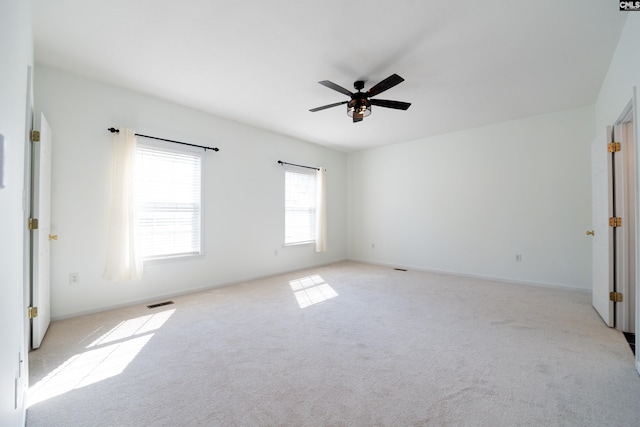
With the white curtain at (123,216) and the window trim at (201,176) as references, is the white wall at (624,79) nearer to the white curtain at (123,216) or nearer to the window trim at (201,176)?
the window trim at (201,176)

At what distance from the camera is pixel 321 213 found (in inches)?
244

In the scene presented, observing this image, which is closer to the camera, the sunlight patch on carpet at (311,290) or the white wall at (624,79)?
the white wall at (624,79)

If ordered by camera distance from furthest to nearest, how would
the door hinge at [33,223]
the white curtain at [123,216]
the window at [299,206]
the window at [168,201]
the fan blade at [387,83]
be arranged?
the window at [299,206] < the window at [168,201] < the white curtain at [123,216] < the fan blade at [387,83] < the door hinge at [33,223]

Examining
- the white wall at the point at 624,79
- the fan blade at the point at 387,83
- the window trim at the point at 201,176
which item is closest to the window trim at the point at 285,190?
the window trim at the point at 201,176

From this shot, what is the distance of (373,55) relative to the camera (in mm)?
2803

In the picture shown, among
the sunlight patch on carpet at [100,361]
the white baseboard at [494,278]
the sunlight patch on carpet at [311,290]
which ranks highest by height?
the white baseboard at [494,278]

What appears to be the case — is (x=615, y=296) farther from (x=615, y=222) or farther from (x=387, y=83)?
(x=387, y=83)

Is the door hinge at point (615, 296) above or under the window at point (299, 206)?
under

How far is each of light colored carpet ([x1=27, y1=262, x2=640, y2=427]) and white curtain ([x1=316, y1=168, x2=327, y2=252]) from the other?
2.50m

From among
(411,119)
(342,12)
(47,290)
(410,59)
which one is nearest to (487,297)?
(411,119)

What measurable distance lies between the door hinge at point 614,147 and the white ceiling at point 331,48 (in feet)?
2.91

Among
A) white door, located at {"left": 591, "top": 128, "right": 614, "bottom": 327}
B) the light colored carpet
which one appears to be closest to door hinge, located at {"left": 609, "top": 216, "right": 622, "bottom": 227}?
white door, located at {"left": 591, "top": 128, "right": 614, "bottom": 327}

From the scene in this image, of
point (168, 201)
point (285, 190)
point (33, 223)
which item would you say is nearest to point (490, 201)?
point (285, 190)

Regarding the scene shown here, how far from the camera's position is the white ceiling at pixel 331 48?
2.21 metres
